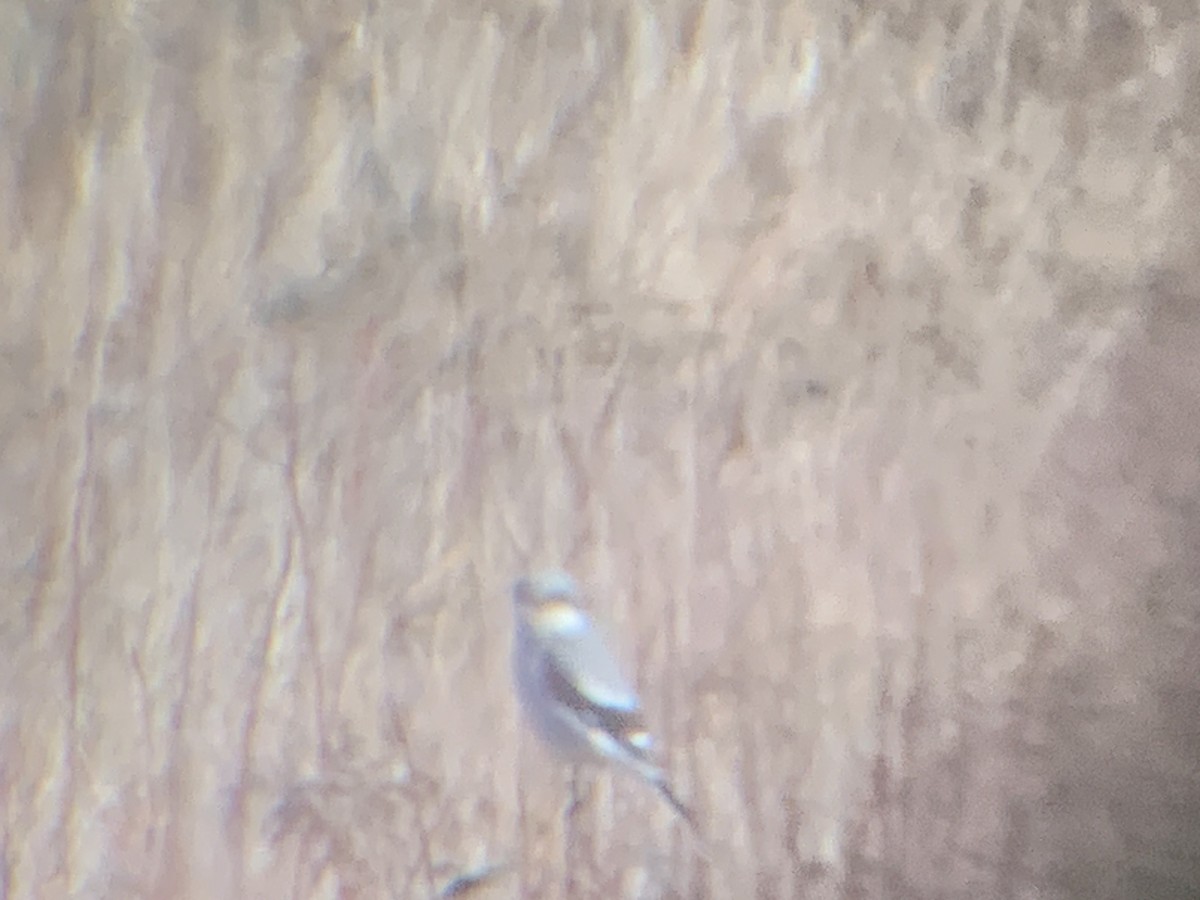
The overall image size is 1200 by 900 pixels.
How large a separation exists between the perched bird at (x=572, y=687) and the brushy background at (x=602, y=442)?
0.02m

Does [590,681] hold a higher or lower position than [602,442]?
lower

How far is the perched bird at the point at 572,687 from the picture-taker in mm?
851

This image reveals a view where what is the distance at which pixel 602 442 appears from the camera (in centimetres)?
87

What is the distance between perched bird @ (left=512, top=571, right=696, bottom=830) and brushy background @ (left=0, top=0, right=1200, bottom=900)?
24mm

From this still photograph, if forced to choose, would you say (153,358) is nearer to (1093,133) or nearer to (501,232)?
(501,232)

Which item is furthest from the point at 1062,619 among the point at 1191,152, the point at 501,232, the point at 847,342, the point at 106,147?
the point at 106,147

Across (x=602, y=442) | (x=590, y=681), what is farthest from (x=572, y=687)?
(x=602, y=442)

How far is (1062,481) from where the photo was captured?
0.85 metres

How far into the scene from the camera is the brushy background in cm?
83

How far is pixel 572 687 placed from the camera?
85 centimetres

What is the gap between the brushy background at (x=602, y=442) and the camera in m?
0.83

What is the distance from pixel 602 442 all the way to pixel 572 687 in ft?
0.72

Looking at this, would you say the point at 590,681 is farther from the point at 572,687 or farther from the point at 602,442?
the point at 602,442

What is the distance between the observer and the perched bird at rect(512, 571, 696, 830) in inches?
33.5
